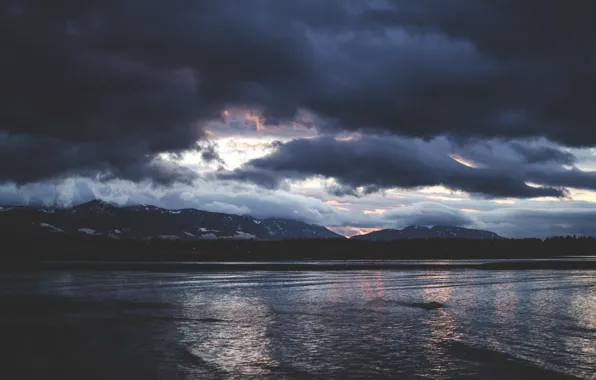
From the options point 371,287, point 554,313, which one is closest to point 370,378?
point 554,313

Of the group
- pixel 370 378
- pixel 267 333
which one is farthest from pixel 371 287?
pixel 370 378

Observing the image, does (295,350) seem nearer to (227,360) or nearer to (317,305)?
(227,360)

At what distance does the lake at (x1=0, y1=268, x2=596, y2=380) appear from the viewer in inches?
1115

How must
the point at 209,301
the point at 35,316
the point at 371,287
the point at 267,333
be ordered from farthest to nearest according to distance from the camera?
the point at 371,287
the point at 209,301
the point at 35,316
the point at 267,333

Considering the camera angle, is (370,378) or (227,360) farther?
(227,360)

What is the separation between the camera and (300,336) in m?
38.7

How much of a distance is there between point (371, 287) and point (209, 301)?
31.6 meters

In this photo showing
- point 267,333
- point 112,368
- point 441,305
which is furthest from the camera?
point 441,305

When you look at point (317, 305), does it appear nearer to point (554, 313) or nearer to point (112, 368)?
point (554, 313)

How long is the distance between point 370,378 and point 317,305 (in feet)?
110

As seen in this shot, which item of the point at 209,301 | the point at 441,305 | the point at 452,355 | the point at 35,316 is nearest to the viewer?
the point at 452,355

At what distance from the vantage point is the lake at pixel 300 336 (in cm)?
2831

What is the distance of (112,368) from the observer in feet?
94.9

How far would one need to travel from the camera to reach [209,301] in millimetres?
64875
